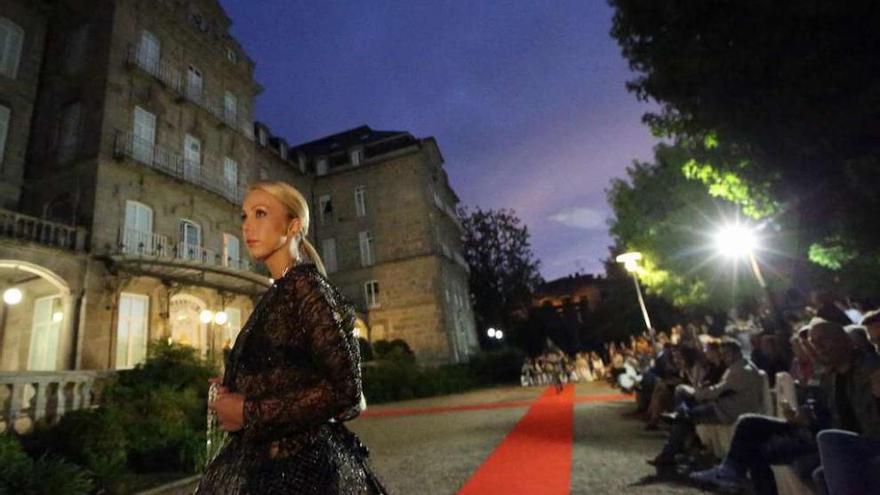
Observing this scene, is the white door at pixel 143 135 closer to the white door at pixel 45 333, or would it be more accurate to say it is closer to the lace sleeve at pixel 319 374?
the white door at pixel 45 333

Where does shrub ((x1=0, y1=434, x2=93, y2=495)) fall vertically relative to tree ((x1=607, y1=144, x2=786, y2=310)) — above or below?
below

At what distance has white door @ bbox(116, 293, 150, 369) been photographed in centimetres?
1323

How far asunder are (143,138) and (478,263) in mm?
29062

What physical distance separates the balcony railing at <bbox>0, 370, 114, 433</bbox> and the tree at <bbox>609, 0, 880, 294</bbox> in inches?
494

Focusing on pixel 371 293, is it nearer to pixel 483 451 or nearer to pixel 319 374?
pixel 483 451

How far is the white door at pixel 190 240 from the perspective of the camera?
15992 millimetres

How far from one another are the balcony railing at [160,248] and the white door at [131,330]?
58.5 inches

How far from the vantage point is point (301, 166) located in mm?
28641

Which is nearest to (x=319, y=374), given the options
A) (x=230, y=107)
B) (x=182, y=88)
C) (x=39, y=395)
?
(x=39, y=395)

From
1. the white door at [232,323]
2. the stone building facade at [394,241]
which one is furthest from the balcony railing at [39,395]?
the stone building facade at [394,241]

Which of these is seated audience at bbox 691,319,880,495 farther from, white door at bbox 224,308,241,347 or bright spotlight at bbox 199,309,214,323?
white door at bbox 224,308,241,347

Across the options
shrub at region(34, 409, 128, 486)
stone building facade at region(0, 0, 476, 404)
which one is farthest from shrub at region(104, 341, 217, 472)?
stone building facade at region(0, 0, 476, 404)

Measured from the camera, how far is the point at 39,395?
7957mm

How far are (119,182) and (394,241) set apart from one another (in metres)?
15.2
